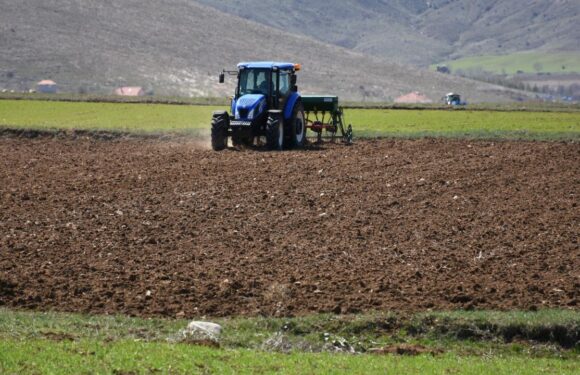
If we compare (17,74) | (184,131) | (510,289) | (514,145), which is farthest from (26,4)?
(510,289)

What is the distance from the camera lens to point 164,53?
130m

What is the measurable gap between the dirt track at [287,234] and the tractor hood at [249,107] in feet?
7.39

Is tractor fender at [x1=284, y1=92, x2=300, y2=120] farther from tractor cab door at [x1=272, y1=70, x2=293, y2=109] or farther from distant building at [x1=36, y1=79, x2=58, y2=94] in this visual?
distant building at [x1=36, y1=79, x2=58, y2=94]

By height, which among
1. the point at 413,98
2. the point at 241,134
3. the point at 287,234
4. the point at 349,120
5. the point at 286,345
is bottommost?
the point at 413,98

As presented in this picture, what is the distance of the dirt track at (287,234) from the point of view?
48.8 feet

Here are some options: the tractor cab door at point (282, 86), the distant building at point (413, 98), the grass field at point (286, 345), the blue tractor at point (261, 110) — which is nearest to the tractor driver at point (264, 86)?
the blue tractor at point (261, 110)

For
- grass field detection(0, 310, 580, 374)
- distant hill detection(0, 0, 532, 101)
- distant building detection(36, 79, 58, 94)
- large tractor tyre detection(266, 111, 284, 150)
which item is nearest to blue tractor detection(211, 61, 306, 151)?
large tractor tyre detection(266, 111, 284, 150)

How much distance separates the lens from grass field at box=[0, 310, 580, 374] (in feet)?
36.8

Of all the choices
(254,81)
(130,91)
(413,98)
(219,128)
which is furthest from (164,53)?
(219,128)

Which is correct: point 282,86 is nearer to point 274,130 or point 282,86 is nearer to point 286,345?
point 274,130

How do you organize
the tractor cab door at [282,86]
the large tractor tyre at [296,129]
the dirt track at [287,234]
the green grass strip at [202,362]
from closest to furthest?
the green grass strip at [202,362], the dirt track at [287,234], the tractor cab door at [282,86], the large tractor tyre at [296,129]

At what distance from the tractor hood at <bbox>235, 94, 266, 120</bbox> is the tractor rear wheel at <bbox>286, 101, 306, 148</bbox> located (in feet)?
5.15

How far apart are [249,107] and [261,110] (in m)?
0.58

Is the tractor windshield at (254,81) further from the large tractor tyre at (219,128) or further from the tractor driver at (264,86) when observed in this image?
the large tractor tyre at (219,128)
